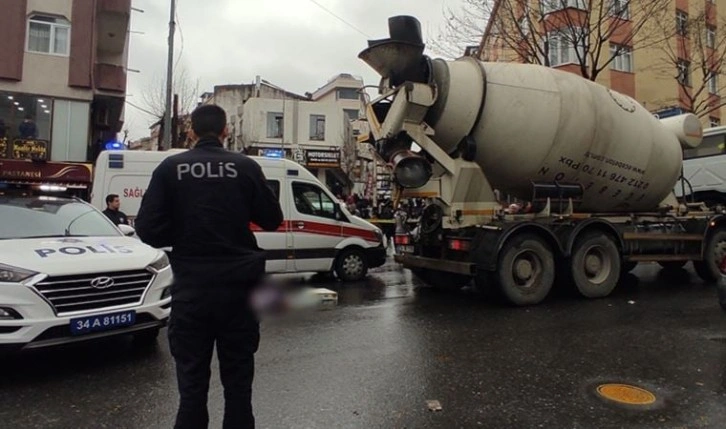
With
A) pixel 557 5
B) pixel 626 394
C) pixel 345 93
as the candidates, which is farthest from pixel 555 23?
pixel 345 93

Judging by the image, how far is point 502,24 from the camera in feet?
58.9

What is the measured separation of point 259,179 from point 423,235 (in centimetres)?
595

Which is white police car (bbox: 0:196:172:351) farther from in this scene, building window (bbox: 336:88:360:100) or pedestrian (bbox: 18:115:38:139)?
building window (bbox: 336:88:360:100)

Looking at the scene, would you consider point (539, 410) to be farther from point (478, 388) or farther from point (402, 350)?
point (402, 350)

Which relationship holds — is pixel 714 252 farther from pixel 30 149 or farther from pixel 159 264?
pixel 30 149

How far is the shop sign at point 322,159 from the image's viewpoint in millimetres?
41969

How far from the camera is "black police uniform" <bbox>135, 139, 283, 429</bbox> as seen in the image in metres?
2.67

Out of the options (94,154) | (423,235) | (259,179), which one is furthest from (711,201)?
(94,154)

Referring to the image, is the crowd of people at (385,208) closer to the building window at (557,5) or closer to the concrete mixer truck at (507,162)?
the concrete mixer truck at (507,162)

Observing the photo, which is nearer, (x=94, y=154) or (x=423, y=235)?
(x=423, y=235)

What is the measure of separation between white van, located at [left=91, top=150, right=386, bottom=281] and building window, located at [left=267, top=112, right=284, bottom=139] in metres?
33.4

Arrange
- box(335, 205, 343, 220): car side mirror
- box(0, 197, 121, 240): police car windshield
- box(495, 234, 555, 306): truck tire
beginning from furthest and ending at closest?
box(335, 205, 343, 220): car side mirror < box(495, 234, 555, 306): truck tire < box(0, 197, 121, 240): police car windshield

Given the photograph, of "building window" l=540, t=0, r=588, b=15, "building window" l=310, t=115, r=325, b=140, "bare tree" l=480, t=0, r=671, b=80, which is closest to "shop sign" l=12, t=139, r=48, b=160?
"bare tree" l=480, t=0, r=671, b=80

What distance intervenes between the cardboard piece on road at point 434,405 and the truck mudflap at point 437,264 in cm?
359
